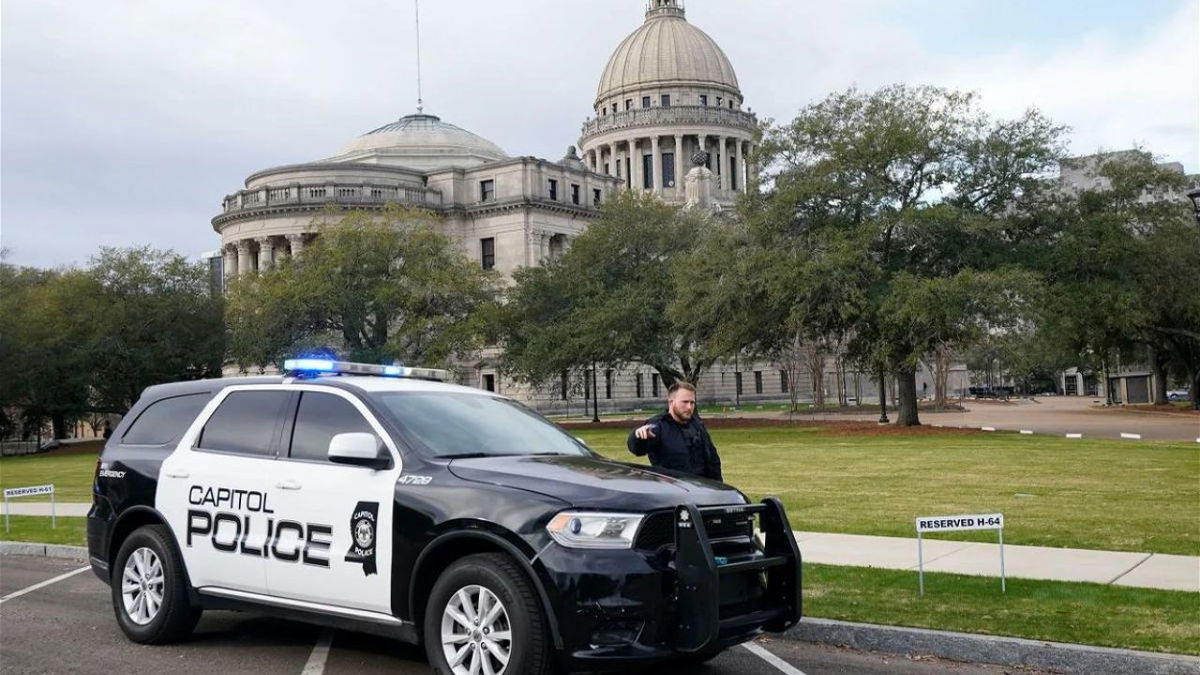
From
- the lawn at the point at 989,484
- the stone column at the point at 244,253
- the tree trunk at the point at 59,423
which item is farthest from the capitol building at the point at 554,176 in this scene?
the lawn at the point at 989,484

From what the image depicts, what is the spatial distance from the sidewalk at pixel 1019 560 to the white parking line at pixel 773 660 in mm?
2704

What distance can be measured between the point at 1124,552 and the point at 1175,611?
3.08 metres

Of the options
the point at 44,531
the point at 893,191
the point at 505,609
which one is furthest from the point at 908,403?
the point at 505,609

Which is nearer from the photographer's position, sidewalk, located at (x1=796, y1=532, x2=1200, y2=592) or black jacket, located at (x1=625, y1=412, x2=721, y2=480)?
black jacket, located at (x1=625, y1=412, x2=721, y2=480)

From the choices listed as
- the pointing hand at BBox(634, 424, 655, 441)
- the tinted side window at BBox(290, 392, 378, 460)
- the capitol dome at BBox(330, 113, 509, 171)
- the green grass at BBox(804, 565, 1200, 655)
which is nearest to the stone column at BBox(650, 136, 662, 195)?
the capitol dome at BBox(330, 113, 509, 171)

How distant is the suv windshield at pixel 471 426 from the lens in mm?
7730

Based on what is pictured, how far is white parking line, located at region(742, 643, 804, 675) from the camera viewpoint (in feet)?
25.6

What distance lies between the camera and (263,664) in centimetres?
805

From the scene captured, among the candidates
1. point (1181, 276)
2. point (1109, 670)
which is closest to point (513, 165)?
point (1181, 276)

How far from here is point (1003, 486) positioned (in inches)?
738

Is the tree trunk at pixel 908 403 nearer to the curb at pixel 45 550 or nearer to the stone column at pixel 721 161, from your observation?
the curb at pixel 45 550

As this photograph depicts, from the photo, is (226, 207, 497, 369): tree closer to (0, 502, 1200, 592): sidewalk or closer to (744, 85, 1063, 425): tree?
(744, 85, 1063, 425): tree

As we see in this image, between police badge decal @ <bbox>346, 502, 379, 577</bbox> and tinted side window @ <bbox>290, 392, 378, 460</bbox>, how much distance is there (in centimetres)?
60

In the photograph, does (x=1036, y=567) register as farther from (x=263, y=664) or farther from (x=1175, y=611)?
(x=263, y=664)
